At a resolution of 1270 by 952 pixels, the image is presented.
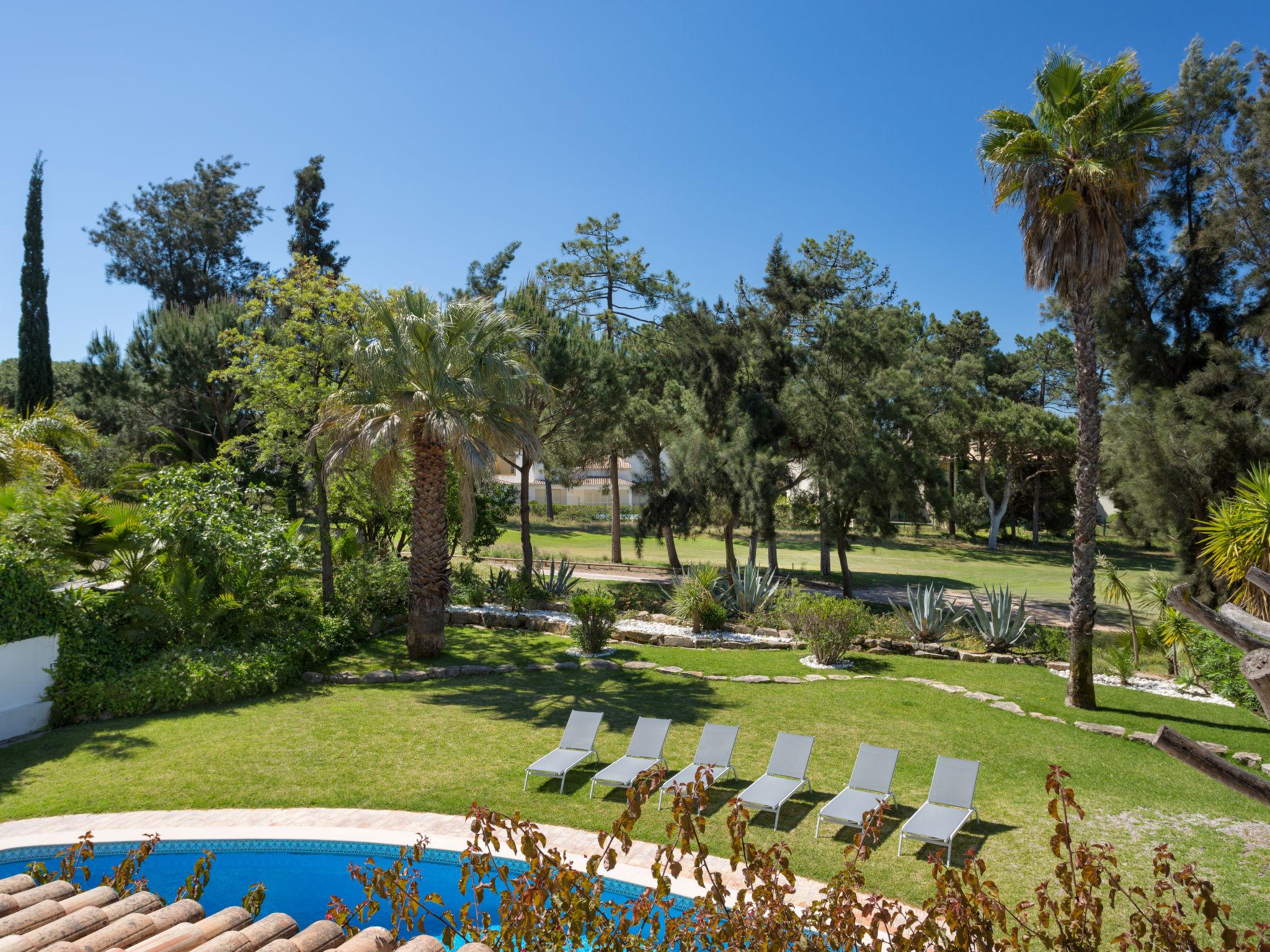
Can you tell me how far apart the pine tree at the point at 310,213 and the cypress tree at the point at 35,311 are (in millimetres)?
11574

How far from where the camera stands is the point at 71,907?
15.7ft

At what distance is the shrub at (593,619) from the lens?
15.9m

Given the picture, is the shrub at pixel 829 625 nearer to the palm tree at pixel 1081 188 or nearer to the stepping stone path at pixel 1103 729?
the palm tree at pixel 1081 188

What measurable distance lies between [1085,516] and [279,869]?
471 inches

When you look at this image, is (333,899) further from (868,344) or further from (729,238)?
(729,238)

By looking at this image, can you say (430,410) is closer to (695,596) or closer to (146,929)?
(695,596)

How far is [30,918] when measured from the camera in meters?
4.62

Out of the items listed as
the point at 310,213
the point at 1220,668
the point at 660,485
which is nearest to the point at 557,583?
the point at 660,485

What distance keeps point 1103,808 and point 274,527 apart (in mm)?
13454

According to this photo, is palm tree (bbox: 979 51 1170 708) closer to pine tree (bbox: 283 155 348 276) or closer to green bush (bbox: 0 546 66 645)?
green bush (bbox: 0 546 66 645)

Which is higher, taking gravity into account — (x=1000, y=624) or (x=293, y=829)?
(x=1000, y=624)

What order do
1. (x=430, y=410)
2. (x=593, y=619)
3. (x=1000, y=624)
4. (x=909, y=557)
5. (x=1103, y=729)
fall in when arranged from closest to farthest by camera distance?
(x=1103, y=729), (x=430, y=410), (x=593, y=619), (x=1000, y=624), (x=909, y=557)

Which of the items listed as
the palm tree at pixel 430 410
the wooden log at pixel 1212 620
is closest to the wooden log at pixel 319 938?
the wooden log at pixel 1212 620

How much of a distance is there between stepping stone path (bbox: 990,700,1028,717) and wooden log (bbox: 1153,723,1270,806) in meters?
10.5
